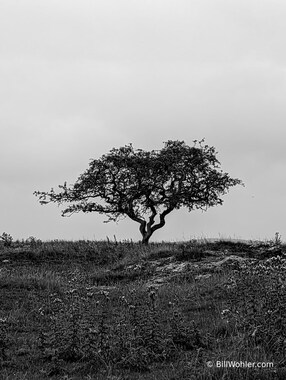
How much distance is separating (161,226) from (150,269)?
11663 millimetres

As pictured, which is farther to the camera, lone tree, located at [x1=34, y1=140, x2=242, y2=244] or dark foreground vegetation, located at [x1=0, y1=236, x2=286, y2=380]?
lone tree, located at [x1=34, y1=140, x2=242, y2=244]

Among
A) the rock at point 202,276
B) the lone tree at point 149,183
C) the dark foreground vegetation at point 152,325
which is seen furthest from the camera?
the lone tree at point 149,183

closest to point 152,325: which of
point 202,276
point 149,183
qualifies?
point 202,276

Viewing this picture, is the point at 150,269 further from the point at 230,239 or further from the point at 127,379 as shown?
the point at 127,379

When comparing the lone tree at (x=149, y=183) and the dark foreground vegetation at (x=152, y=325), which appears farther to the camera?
the lone tree at (x=149, y=183)

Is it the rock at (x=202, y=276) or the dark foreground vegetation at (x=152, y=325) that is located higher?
the rock at (x=202, y=276)

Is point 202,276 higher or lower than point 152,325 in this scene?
higher

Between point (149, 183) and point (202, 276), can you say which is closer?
point (202, 276)

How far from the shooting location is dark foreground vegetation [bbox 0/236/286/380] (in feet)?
23.8

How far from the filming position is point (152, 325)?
8148 mm

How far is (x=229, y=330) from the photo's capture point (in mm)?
9047

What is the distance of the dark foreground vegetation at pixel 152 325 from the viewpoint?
724 centimetres

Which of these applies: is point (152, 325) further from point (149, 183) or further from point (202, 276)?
point (149, 183)

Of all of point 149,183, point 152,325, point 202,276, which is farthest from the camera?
point 149,183
